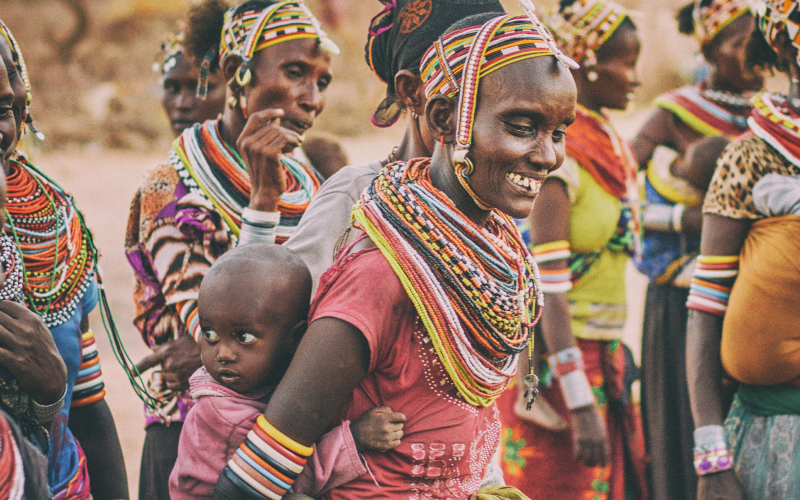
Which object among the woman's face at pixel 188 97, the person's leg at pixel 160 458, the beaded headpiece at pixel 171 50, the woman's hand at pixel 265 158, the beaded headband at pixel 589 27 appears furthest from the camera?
the beaded headpiece at pixel 171 50

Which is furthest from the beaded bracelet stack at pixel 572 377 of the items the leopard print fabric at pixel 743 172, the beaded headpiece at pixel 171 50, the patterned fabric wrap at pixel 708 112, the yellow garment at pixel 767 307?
the beaded headpiece at pixel 171 50

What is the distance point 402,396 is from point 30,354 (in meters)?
1.00

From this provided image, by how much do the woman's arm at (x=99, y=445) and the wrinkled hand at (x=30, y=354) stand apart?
21.1 inches

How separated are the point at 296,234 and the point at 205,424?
0.76 metres

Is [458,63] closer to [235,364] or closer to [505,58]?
[505,58]

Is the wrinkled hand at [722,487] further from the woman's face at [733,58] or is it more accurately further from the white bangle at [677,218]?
the woman's face at [733,58]

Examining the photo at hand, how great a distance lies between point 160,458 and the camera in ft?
11.8

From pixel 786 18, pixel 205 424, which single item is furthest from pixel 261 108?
pixel 786 18

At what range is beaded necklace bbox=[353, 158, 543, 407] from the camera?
6.83 feet

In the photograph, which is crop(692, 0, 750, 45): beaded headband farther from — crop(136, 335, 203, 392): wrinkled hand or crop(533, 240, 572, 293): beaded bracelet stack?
crop(136, 335, 203, 392): wrinkled hand

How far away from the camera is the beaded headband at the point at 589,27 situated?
4602mm

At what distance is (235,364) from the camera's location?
2139 millimetres

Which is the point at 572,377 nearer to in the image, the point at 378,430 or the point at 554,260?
the point at 554,260

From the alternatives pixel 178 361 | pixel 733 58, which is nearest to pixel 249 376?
pixel 178 361
